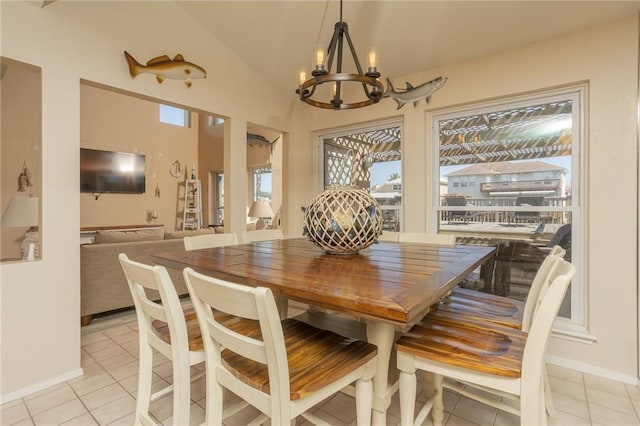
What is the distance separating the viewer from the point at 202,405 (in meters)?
1.80

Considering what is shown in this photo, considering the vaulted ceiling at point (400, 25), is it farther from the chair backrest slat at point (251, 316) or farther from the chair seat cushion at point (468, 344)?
the chair backrest slat at point (251, 316)

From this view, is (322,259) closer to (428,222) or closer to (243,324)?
(243,324)

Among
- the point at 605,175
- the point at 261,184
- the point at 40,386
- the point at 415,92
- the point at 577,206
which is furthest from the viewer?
the point at 261,184

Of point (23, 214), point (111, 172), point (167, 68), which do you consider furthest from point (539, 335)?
point (111, 172)

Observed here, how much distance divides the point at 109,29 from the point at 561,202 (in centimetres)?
353

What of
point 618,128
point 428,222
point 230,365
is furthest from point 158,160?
point 618,128

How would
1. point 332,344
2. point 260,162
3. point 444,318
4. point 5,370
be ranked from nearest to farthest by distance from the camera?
1. point 332,344
2. point 444,318
3. point 5,370
4. point 260,162

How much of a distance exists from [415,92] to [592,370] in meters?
2.47

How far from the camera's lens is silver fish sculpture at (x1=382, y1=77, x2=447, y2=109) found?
2.73m

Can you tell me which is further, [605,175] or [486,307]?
[605,175]

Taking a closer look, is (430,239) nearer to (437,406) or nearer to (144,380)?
(437,406)

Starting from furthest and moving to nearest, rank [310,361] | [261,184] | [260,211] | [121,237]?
1. [261,184]
2. [260,211]
3. [121,237]
4. [310,361]

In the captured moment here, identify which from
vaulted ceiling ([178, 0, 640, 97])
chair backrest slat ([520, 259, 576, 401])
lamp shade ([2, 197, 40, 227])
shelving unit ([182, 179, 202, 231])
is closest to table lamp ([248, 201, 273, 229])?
vaulted ceiling ([178, 0, 640, 97])

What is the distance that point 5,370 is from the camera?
1830 millimetres
